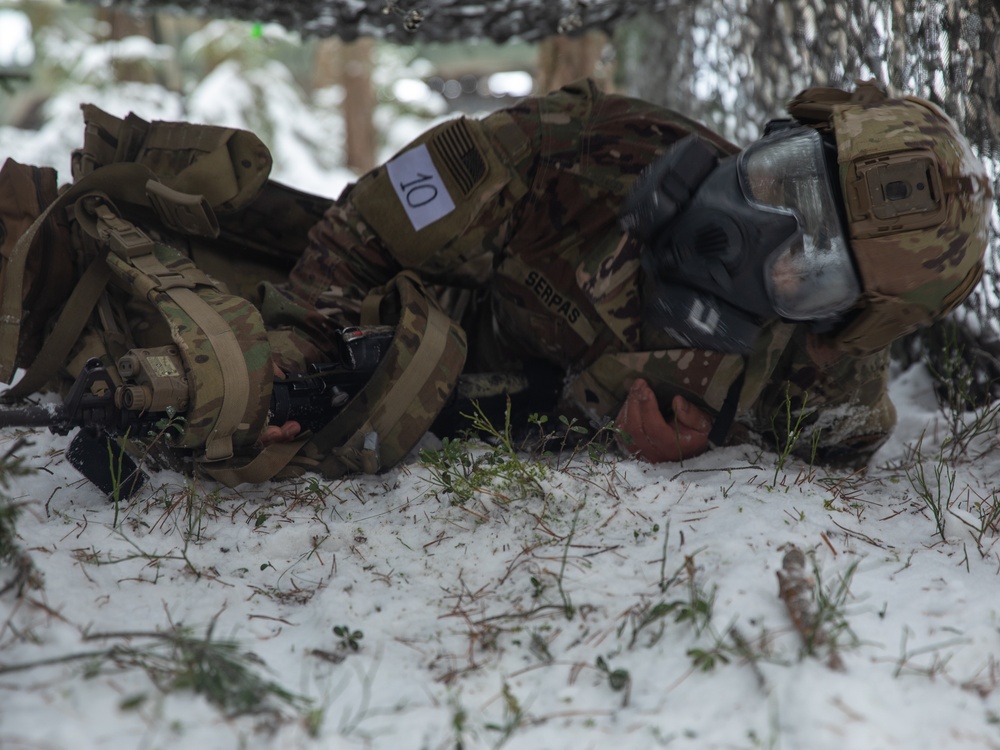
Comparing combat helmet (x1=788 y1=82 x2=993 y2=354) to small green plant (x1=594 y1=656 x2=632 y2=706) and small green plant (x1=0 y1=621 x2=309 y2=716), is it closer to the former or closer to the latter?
small green plant (x1=594 y1=656 x2=632 y2=706)

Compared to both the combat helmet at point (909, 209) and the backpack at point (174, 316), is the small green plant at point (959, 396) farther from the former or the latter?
the backpack at point (174, 316)

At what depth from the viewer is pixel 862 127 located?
7.16 ft

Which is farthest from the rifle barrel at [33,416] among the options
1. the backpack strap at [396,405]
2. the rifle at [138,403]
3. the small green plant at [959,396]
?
the small green plant at [959,396]

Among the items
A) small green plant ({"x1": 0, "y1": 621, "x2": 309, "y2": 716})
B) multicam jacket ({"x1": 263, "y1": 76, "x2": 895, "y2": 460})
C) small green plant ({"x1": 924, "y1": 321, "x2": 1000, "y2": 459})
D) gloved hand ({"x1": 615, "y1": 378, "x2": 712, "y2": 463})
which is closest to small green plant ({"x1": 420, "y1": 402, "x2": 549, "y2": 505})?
gloved hand ({"x1": 615, "y1": 378, "x2": 712, "y2": 463})

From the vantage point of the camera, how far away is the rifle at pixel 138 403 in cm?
207

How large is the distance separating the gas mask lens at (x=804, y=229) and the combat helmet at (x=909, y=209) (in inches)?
1.8

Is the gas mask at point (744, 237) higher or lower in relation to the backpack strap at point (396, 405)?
higher

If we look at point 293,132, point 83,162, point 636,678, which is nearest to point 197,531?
point 636,678

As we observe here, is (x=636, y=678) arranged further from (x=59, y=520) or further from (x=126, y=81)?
(x=126, y=81)

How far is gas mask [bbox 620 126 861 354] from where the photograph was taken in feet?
7.11

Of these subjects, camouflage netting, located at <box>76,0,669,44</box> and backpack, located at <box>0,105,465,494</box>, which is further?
camouflage netting, located at <box>76,0,669,44</box>

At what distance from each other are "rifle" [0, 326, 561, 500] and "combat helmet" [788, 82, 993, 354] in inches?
59.1

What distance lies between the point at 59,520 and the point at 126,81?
1318 centimetres

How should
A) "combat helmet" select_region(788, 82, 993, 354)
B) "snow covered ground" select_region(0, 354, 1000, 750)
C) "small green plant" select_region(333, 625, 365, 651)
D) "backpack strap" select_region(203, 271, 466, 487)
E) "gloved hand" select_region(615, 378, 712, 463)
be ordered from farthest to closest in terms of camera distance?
"gloved hand" select_region(615, 378, 712, 463) < "backpack strap" select_region(203, 271, 466, 487) < "combat helmet" select_region(788, 82, 993, 354) < "small green plant" select_region(333, 625, 365, 651) < "snow covered ground" select_region(0, 354, 1000, 750)
